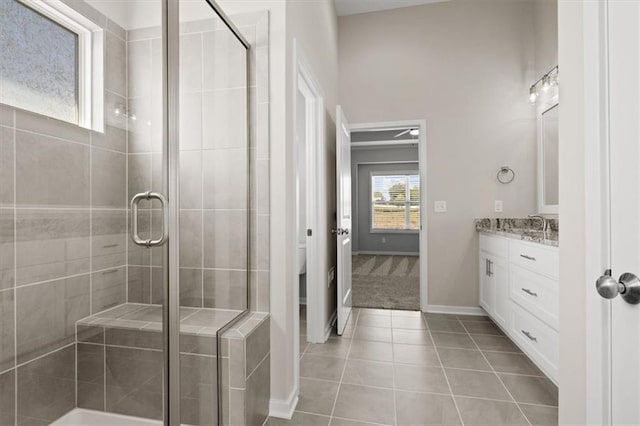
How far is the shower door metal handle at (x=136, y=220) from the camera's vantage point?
1.08 meters

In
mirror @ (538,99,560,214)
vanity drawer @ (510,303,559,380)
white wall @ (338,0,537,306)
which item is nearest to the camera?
vanity drawer @ (510,303,559,380)

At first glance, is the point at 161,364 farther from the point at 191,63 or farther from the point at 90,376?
the point at 191,63

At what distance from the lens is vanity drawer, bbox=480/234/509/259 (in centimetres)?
248

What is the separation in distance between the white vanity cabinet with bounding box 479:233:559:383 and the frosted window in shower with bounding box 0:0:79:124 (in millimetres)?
2309

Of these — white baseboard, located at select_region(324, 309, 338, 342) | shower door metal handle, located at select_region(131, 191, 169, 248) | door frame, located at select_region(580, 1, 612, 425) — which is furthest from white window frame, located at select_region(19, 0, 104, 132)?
white baseboard, located at select_region(324, 309, 338, 342)

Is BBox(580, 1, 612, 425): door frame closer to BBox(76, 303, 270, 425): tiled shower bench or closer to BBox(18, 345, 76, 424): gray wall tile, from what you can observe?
BBox(76, 303, 270, 425): tiled shower bench

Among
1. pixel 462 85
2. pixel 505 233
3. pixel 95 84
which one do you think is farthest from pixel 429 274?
pixel 95 84

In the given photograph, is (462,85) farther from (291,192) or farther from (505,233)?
(291,192)

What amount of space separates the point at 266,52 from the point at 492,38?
110 inches

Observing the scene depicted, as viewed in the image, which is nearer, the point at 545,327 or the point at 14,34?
the point at 14,34

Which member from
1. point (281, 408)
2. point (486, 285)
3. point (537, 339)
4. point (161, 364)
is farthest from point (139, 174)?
point (486, 285)

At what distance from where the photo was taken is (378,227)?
7.55 meters

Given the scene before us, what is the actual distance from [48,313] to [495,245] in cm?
294

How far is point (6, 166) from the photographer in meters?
0.85
